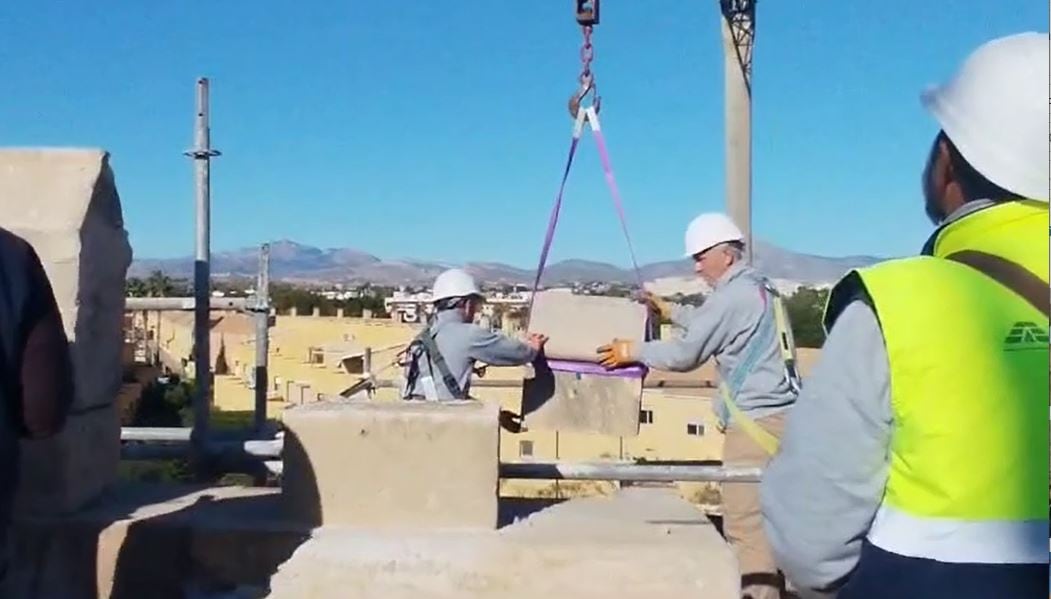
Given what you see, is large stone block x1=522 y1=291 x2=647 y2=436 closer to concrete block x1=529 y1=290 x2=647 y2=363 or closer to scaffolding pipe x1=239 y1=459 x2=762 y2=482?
concrete block x1=529 y1=290 x2=647 y2=363

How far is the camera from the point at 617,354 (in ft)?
17.6

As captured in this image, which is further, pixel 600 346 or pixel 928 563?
pixel 600 346

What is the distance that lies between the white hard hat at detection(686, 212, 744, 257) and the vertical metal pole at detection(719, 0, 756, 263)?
1117 mm

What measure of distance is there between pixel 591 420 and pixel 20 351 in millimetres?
2882

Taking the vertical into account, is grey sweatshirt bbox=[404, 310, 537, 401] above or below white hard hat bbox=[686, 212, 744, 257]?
below

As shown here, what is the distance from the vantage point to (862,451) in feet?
6.45

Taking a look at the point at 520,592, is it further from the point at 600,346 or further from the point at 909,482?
the point at 909,482

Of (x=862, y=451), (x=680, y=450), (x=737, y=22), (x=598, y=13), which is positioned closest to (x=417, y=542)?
(x=862, y=451)

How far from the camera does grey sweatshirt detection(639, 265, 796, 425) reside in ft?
16.6

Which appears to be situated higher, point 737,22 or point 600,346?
point 737,22

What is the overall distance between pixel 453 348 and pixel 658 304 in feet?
3.32

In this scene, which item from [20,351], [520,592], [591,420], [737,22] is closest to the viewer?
[20,351]

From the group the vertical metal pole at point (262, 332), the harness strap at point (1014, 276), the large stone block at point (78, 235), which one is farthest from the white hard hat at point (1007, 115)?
the vertical metal pole at point (262, 332)

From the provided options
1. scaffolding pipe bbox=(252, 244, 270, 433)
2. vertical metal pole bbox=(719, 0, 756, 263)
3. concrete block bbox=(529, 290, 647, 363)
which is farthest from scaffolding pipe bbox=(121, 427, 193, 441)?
vertical metal pole bbox=(719, 0, 756, 263)
